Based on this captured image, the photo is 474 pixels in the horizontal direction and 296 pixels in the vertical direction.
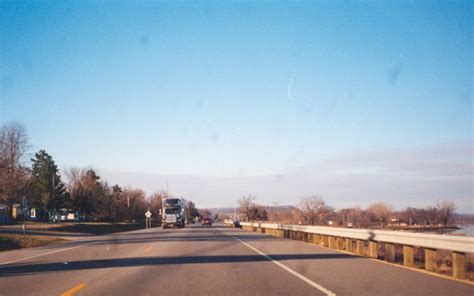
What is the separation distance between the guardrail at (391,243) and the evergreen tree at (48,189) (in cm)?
6155

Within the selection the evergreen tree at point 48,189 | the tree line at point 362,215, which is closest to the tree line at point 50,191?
the evergreen tree at point 48,189

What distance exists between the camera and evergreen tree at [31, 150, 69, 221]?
83625 millimetres

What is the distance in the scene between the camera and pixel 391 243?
57.4 ft

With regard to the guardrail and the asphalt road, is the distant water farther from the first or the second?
the asphalt road

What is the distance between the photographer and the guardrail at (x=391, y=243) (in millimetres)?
12676

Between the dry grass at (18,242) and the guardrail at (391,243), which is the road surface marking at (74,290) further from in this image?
the dry grass at (18,242)

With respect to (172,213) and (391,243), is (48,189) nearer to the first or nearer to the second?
(172,213)

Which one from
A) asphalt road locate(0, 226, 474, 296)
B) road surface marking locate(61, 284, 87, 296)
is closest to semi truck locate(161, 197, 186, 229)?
asphalt road locate(0, 226, 474, 296)

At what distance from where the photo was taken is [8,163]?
213 ft

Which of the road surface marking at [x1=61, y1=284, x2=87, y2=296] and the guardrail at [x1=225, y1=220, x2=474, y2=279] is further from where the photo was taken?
the guardrail at [x1=225, y1=220, x2=474, y2=279]

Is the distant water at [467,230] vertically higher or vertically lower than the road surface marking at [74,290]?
lower

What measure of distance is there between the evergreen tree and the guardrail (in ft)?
202

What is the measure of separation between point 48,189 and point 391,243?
250ft

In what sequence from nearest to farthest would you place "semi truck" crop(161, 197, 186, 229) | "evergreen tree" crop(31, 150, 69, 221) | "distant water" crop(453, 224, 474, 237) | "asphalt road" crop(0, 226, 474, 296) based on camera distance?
"asphalt road" crop(0, 226, 474, 296) < "distant water" crop(453, 224, 474, 237) < "semi truck" crop(161, 197, 186, 229) < "evergreen tree" crop(31, 150, 69, 221)
